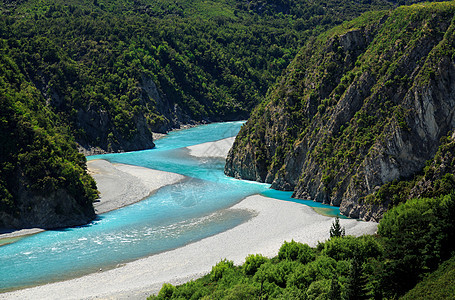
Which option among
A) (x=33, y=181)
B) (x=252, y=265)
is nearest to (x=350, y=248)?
(x=252, y=265)

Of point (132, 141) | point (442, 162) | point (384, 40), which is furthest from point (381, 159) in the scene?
point (132, 141)

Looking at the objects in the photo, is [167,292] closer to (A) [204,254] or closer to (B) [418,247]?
(A) [204,254]

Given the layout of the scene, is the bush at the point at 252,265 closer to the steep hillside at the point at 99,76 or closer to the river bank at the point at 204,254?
the river bank at the point at 204,254

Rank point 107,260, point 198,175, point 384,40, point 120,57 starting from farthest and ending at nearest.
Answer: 1. point 120,57
2. point 198,175
3. point 384,40
4. point 107,260

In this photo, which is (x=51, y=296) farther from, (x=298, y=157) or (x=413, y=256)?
(x=298, y=157)

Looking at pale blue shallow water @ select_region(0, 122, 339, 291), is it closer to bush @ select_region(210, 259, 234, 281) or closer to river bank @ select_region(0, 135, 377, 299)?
river bank @ select_region(0, 135, 377, 299)
